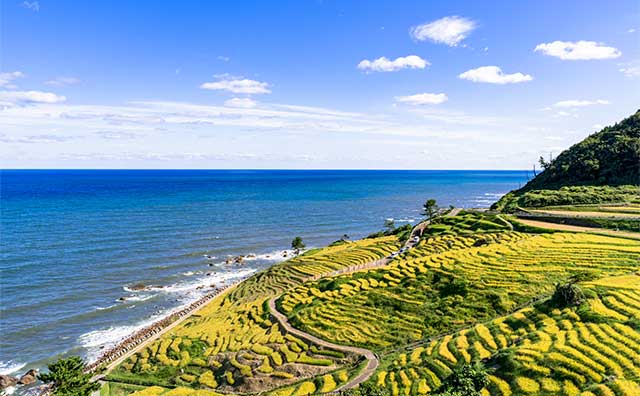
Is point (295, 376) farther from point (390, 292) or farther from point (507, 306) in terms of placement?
point (507, 306)

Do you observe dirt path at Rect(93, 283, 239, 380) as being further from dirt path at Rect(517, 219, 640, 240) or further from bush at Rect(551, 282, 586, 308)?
dirt path at Rect(517, 219, 640, 240)

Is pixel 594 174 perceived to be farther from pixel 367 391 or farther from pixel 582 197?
pixel 367 391

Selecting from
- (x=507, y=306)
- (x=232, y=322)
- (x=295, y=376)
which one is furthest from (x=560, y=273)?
(x=232, y=322)

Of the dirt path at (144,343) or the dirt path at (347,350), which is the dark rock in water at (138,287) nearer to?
the dirt path at (144,343)

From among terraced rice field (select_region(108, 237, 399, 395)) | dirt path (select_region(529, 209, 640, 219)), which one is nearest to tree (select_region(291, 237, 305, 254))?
terraced rice field (select_region(108, 237, 399, 395))

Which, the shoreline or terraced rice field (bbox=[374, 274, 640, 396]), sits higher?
terraced rice field (bbox=[374, 274, 640, 396])

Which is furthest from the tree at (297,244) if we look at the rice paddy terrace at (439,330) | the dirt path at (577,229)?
the dirt path at (577,229)

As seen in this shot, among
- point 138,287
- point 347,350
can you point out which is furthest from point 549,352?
point 138,287
